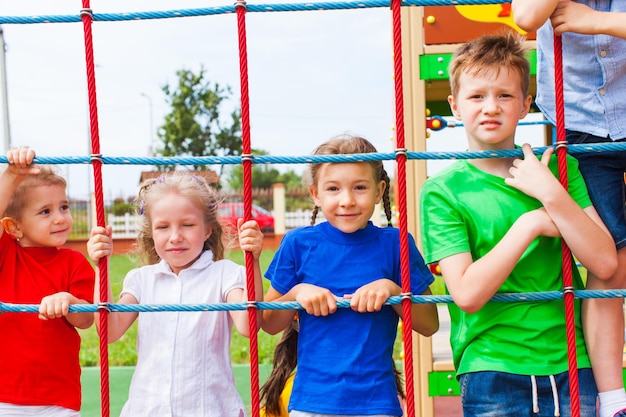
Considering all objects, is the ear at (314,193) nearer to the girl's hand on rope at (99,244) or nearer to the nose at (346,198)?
the nose at (346,198)

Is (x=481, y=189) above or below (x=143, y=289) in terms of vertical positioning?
above

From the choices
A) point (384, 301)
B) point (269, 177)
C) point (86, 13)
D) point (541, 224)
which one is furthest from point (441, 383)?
point (269, 177)

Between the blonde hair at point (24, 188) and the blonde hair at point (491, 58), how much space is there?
1.11m

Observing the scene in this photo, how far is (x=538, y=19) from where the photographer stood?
1627mm

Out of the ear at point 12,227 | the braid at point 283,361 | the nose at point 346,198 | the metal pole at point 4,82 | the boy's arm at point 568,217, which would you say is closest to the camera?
the boy's arm at point 568,217

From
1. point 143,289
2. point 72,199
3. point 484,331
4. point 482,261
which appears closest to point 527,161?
point 482,261

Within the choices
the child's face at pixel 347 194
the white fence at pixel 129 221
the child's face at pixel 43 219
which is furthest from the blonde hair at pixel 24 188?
the white fence at pixel 129 221

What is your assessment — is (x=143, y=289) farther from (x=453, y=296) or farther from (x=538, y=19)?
(x=538, y=19)

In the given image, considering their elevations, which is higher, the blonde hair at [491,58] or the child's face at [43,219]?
the blonde hair at [491,58]

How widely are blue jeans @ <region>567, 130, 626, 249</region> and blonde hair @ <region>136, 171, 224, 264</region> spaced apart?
97 centimetres

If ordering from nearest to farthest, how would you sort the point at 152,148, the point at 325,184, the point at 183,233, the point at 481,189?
the point at 481,189
the point at 325,184
the point at 183,233
the point at 152,148

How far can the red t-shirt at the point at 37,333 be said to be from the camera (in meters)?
2.01

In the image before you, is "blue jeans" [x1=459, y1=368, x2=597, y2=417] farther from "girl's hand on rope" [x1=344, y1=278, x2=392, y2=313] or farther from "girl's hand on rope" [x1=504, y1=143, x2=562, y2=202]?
"girl's hand on rope" [x1=504, y1=143, x2=562, y2=202]

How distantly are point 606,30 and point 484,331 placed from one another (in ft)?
2.26
